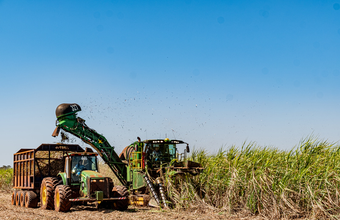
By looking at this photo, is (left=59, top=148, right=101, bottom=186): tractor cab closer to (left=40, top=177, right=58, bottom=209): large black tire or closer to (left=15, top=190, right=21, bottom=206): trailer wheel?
(left=40, top=177, right=58, bottom=209): large black tire

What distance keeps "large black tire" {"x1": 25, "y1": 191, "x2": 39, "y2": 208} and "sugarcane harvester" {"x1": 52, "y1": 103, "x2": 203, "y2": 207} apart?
2970 mm

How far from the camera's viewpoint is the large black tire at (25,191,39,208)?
1583cm

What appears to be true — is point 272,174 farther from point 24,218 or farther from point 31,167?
point 31,167

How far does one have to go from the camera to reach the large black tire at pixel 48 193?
1447cm

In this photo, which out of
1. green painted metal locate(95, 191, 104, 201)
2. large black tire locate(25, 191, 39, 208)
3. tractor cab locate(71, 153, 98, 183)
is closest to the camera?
green painted metal locate(95, 191, 104, 201)

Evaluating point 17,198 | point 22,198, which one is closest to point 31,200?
point 22,198

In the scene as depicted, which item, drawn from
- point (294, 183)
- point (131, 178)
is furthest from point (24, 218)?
point (294, 183)

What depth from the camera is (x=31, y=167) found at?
1670cm

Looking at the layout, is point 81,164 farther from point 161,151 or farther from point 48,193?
point 161,151

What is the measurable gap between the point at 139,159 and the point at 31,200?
5.00 m

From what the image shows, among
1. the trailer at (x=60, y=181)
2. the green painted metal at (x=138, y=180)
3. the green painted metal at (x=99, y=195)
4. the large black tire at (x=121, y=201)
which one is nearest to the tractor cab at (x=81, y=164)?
the trailer at (x=60, y=181)

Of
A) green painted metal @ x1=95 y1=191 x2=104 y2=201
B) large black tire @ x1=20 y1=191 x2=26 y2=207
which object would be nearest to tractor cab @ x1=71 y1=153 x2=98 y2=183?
green painted metal @ x1=95 y1=191 x2=104 y2=201

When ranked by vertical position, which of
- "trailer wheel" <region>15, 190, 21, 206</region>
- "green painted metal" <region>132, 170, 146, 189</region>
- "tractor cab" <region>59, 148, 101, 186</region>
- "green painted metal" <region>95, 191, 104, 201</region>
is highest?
"tractor cab" <region>59, 148, 101, 186</region>

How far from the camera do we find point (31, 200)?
1583cm
